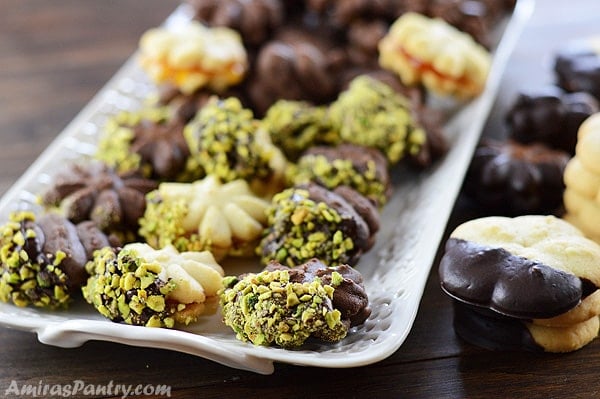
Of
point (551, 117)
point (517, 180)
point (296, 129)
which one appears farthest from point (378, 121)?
point (551, 117)

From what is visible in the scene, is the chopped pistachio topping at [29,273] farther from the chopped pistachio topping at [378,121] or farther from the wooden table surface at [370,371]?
the chopped pistachio topping at [378,121]

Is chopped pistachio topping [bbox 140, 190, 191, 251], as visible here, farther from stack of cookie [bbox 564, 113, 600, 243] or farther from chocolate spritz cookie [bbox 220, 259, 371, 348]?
stack of cookie [bbox 564, 113, 600, 243]

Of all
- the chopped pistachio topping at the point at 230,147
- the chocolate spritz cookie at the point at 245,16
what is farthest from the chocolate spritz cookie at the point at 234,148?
the chocolate spritz cookie at the point at 245,16

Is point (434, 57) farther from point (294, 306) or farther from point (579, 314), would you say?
point (294, 306)

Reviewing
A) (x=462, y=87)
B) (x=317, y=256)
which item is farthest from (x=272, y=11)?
(x=317, y=256)

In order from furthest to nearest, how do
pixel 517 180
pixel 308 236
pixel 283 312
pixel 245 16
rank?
pixel 245 16, pixel 517 180, pixel 308 236, pixel 283 312

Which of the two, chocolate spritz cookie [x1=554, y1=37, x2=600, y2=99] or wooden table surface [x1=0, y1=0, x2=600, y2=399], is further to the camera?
chocolate spritz cookie [x1=554, y1=37, x2=600, y2=99]

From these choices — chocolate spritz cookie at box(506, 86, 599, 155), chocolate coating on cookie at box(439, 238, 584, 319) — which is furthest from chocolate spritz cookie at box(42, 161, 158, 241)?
chocolate spritz cookie at box(506, 86, 599, 155)
